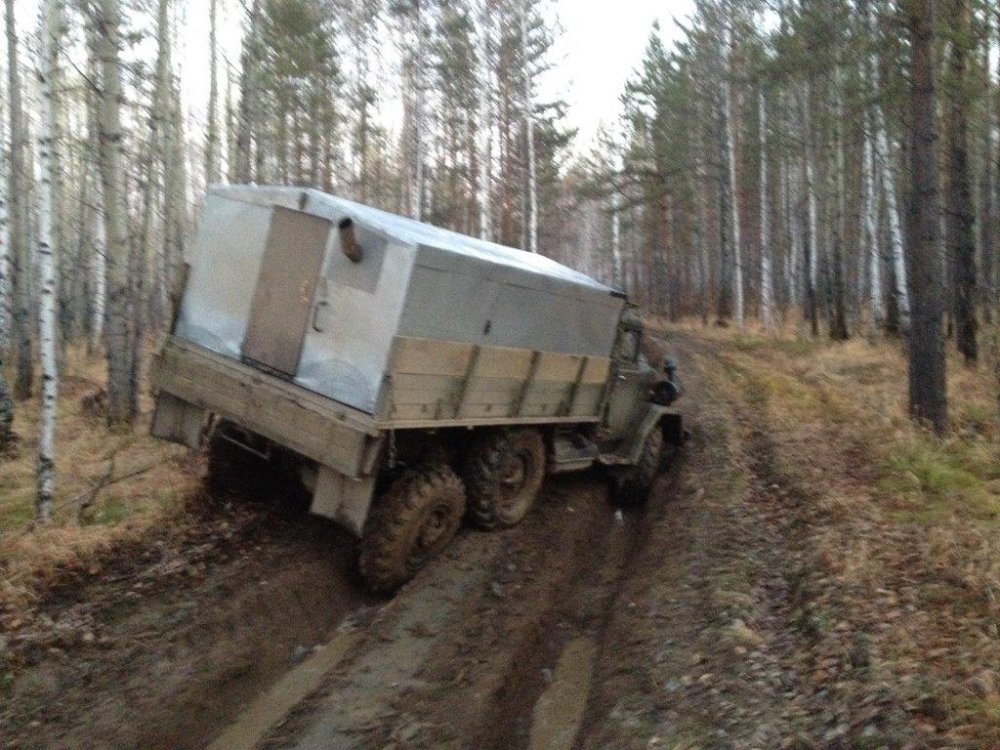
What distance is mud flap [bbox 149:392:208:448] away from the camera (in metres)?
6.44

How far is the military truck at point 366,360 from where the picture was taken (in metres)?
5.63

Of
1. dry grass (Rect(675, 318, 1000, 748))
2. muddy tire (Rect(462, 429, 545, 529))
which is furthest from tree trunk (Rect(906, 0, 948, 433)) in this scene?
muddy tire (Rect(462, 429, 545, 529))

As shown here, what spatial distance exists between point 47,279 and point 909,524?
23.5 feet

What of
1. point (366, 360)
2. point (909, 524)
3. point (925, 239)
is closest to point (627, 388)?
point (909, 524)

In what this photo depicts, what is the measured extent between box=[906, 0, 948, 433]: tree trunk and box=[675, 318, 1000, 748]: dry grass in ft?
1.40

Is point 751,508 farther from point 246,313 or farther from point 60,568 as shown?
point 60,568

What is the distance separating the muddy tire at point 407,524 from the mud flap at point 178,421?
5.17 feet

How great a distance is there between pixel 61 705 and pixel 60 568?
4.95 ft

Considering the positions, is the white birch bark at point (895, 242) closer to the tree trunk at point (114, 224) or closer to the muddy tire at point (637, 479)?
the muddy tire at point (637, 479)

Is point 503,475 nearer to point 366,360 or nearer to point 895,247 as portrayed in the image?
point 366,360

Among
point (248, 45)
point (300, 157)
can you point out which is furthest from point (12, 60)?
point (300, 157)

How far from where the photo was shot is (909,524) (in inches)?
264

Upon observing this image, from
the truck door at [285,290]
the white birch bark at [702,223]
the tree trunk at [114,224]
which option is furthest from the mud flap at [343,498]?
the white birch bark at [702,223]

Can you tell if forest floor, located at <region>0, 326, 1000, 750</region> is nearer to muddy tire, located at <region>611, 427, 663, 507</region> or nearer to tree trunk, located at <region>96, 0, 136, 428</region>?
muddy tire, located at <region>611, 427, 663, 507</region>
